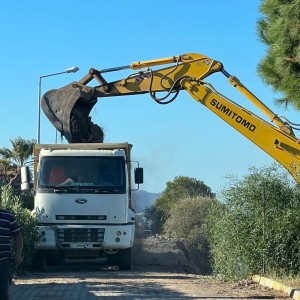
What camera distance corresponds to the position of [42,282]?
57.5 ft

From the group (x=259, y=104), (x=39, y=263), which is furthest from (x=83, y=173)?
(x=259, y=104)

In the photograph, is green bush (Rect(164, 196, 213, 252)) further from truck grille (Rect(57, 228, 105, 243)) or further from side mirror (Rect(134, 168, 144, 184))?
truck grille (Rect(57, 228, 105, 243))

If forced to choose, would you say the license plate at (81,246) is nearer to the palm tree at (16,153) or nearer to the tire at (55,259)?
the tire at (55,259)

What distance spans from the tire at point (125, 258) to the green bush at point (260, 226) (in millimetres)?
3957

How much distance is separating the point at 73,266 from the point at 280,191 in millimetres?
8788

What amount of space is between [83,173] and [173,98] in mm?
3179

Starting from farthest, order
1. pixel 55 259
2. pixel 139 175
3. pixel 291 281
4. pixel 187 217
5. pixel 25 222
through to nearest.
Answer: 1. pixel 187 217
2. pixel 55 259
3. pixel 139 175
4. pixel 25 222
5. pixel 291 281

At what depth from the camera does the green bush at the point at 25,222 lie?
19609 millimetres

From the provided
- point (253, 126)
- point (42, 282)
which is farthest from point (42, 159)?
point (253, 126)

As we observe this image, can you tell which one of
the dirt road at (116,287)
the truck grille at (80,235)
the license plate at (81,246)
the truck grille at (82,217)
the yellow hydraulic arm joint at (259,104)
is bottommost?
the dirt road at (116,287)

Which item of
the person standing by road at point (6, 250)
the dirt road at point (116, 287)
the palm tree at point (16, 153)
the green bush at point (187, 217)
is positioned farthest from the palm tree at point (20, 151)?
the person standing by road at point (6, 250)

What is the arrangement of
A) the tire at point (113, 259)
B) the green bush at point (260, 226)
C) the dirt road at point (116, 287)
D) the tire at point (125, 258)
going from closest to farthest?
the dirt road at point (116, 287), the green bush at point (260, 226), the tire at point (125, 258), the tire at point (113, 259)

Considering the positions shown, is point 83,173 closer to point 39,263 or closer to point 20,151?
point 39,263

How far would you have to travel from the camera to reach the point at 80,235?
20.3 m
